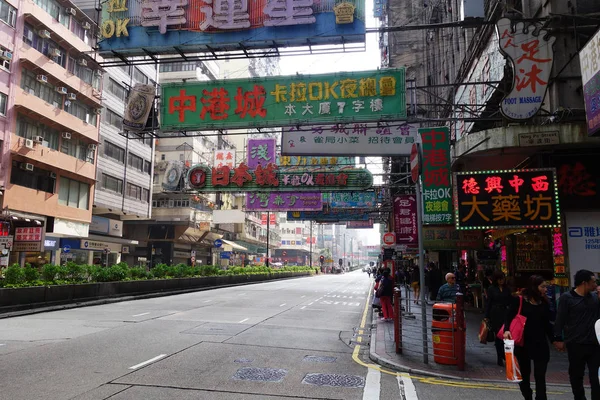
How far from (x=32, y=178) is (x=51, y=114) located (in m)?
4.61

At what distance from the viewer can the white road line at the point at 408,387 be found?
6.64m

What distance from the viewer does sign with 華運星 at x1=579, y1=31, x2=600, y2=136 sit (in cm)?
846

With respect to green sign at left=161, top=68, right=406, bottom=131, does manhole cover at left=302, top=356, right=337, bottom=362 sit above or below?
below

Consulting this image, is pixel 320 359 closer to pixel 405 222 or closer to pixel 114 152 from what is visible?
pixel 405 222

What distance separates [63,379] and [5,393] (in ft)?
2.87

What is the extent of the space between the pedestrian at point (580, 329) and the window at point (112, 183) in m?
40.2

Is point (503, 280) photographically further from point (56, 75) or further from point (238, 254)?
point (238, 254)

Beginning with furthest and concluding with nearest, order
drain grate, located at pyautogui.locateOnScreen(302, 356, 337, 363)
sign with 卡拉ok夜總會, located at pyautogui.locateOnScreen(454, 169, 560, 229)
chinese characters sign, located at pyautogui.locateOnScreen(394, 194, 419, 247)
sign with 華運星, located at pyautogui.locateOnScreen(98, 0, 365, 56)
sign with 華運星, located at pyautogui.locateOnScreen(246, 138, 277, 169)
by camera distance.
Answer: sign with 華運星, located at pyautogui.locateOnScreen(246, 138, 277, 169)
chinese characters sign, located at pyautogui.locateOnScreen(394, 194, 419, 247)
sign with 華運星, located at pyautogui.locateOnScreen(98, 0, 365, 56)
sign with 卡拉ok夜總會, located at pyautogui.locateOnScreen(454, 169, 560, 229)
drain grate, located at pyautogui.locateOnScreen(302, 356, 337, 363)

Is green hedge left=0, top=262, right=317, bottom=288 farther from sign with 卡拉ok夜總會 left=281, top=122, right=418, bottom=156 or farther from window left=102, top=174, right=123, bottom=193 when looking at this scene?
window left=102, top=174, right=123, bottom=193

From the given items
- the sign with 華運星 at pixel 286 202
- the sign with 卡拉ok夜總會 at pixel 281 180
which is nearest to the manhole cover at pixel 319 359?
the sign with 卡拉ok夜總會 at pixel 281 180

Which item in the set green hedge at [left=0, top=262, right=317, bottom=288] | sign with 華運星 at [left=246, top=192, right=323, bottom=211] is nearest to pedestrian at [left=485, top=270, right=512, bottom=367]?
green hedge at [left=0, top=262, right=317, bottom=288]

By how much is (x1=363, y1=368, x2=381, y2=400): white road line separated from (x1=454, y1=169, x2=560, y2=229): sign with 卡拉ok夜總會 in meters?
5.09

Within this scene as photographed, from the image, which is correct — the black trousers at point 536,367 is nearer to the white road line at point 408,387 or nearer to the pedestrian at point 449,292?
the white road line at point 408,387

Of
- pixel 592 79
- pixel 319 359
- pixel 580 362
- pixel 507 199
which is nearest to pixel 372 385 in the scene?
pixel 319 359
